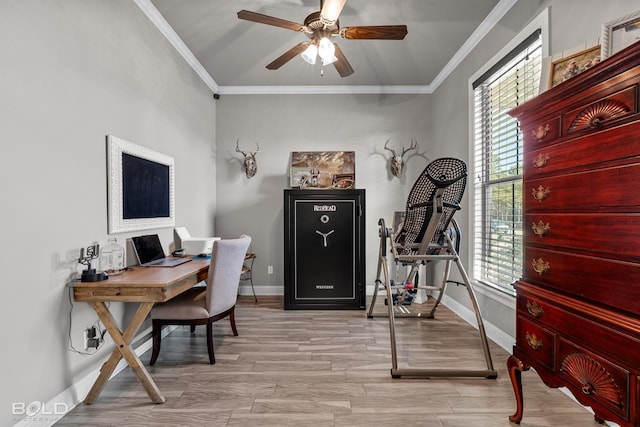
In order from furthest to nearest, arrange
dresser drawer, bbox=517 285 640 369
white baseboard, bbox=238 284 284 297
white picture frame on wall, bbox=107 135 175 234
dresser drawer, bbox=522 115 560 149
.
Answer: white baseboard, bbox=238 284 284 297, white picture frame on wall, bbox=107 135 175 234, dresser drawer, bbox=522 115 560 149, dresser drawer, bbox=517 285 640 369

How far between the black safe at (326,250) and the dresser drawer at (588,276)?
2445 mm

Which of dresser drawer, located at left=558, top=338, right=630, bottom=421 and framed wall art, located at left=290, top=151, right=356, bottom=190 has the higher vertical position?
framed wall art, located at left=290, top=151, right=356, bottom=190

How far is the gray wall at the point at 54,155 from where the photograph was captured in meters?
1.61

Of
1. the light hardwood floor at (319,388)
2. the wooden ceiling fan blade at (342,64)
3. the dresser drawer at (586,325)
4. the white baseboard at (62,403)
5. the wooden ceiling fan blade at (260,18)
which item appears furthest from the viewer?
the wooden ceiling fan blade at (342,64)

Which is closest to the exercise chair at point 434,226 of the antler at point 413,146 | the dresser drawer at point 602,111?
the dresser drawer at point 602,111

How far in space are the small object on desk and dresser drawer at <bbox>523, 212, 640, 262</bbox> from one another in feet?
7.86

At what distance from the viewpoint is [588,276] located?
132 cm

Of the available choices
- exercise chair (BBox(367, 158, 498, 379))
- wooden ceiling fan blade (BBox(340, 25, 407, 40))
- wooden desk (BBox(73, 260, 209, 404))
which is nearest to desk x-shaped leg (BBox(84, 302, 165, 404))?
wooden desk (BBox(73, 260, 209, 404))

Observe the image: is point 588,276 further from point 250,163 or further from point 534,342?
point 250,163

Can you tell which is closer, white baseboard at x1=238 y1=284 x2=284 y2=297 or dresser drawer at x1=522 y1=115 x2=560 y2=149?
dresser drawer at x1=522 y1=115 x2=560 y2=149

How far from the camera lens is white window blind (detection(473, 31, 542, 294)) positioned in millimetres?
2666

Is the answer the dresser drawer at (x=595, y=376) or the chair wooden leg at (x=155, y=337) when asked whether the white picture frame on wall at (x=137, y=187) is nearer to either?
the chair wooden leg at (x=155, y=337)

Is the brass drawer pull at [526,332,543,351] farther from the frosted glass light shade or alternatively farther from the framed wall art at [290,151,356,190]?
the framed wall art at [290,151,356,190]

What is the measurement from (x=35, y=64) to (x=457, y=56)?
12.1 feet
